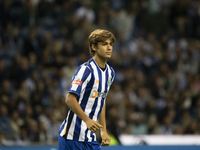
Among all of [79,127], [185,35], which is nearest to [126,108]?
[185,35]

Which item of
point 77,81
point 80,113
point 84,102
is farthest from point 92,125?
point 77,81

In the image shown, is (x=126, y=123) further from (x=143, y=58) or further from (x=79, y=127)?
(x=79, y=127)

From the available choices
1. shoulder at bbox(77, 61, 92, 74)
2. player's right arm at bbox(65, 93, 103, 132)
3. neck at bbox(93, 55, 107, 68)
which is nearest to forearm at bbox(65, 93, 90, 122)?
player's right arm at bbox(65, 93, 103, 132)

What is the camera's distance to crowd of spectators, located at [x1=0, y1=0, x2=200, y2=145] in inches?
306

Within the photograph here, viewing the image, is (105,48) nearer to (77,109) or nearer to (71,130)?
(77,109)

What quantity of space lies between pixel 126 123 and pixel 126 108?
1.49 ft

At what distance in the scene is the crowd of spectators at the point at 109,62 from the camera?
25.5 ft

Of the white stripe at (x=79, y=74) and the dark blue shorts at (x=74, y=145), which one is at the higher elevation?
the white stripe at (x=79, y=74)

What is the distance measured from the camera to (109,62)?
945 cm

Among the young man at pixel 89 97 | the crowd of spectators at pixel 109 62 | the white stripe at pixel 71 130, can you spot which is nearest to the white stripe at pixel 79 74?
the young man at pixel 89 97

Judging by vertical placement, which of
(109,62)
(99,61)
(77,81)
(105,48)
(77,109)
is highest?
(105,48)

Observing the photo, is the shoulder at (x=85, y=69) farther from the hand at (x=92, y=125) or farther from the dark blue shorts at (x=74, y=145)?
the dark blue shorts at (x=74, y=145)

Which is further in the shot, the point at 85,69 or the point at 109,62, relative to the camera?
the point at 109,62

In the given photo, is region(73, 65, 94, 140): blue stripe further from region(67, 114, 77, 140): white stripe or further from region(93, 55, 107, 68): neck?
region(93, 55, 107, 68): neck
